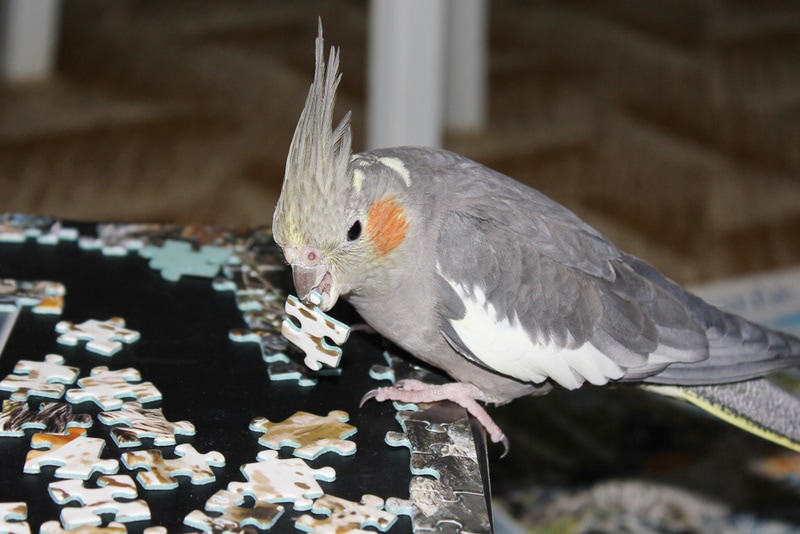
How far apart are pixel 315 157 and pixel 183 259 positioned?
0.46m

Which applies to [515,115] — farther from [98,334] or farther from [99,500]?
[99,500]

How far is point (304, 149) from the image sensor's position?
116 cm

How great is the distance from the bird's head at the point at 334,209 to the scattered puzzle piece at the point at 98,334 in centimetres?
28

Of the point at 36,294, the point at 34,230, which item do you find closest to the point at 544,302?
the point at 36,294

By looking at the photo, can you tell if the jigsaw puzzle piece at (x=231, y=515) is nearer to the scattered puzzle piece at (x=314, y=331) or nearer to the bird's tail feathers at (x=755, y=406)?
the scattered puzzle piece at (x=314, y=331)

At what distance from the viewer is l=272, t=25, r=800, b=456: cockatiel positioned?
1.20m

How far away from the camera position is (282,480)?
42.5 inches

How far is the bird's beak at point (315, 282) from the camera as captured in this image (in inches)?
48.0

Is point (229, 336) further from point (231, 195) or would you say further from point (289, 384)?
point (231, 195)

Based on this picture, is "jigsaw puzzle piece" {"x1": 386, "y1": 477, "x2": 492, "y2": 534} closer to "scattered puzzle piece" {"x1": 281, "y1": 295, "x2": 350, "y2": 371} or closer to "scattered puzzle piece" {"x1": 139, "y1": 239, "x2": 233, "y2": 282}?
"scattered puzzle piece" {"x1": 281, "y1": 295, "x2": 350, "y2": 371}

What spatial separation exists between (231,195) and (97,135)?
0.66 m

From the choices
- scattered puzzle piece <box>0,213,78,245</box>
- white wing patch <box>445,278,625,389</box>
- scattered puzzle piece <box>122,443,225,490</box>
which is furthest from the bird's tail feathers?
scattered puzzle piece <box>0,213,78,245</box>

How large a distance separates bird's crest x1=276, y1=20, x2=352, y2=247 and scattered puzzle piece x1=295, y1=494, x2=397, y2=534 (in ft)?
1.15

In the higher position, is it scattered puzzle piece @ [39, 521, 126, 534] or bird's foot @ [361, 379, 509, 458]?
bird's foot @ [361, 379, 509, 458]
